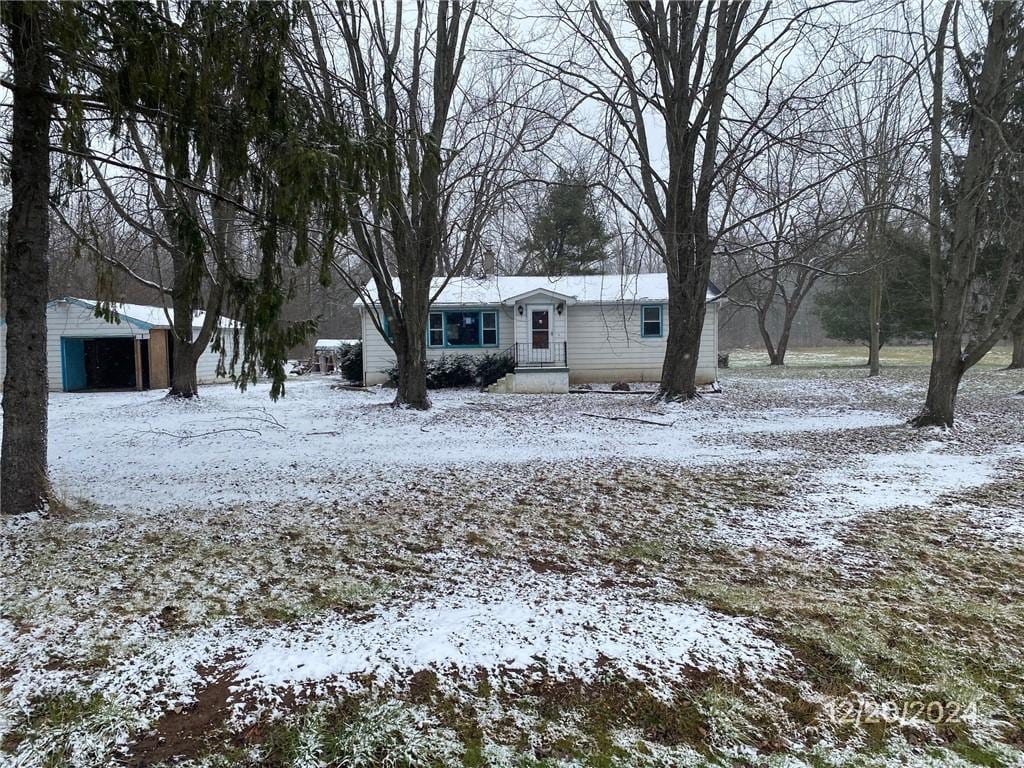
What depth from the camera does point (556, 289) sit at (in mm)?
19422

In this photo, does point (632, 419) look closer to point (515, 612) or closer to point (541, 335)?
point (541, 335)

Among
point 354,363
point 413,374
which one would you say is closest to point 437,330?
point 354,363

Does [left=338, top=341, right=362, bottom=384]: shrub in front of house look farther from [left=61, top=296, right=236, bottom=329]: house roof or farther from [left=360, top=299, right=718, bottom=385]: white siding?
[left=61, top=296, right=236, bottom=329]: house roof

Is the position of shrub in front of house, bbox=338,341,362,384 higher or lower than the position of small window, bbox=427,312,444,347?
lower

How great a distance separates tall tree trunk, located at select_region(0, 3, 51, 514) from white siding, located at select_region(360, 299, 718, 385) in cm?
1371

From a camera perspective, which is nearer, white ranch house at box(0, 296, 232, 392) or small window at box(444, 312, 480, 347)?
white ranch house at box(0, 296, 232, 392)

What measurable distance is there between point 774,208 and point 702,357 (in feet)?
28.1

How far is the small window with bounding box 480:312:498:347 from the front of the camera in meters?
18.9

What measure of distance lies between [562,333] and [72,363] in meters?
16.4

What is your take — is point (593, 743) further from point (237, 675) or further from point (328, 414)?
point (328, 414)

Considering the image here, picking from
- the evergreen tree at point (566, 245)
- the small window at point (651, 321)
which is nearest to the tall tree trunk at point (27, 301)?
the small window at point (651, 321)

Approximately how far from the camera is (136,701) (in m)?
2.53

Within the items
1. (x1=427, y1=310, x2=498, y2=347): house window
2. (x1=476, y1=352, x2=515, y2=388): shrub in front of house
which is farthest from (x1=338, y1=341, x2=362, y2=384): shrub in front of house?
(x1=476, y1=352, x2=515, y2=388): shrub in front of house

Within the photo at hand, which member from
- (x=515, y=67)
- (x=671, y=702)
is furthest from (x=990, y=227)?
(x=671, y=702)
